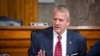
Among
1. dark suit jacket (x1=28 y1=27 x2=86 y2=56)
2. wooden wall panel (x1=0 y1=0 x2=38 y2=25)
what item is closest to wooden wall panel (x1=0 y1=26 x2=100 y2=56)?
dark suit jacket (x1=28 y1=27 x2=86 y2=56)

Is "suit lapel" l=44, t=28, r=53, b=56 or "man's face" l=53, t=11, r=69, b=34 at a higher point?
"man's face" l=53, t=11, r=69, b=34

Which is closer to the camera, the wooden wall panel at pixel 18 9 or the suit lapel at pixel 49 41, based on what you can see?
the suit lapel at pixel 49 41

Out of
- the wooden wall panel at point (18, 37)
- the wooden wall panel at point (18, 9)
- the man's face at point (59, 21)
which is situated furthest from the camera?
the wooden wall panel at point (18, 9)

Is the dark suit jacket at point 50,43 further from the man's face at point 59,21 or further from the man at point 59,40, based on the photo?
the man's face at point 59,21

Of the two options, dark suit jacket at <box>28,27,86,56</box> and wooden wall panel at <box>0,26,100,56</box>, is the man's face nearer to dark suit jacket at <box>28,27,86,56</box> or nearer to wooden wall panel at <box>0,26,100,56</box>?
dark suit jacket at <box>28,27,86,56</box>

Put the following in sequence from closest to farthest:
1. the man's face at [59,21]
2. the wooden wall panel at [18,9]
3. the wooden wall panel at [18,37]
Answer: the man's face at [59,21] → the wooden wall panel at [18,37] → the wooden wall panel at [18,9]

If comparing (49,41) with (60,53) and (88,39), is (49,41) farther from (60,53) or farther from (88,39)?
(88,39)

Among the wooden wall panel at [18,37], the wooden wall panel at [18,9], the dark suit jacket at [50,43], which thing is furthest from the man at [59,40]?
the wooden wall panel at [18,9]

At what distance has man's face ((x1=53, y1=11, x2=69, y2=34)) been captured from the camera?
7.11ft

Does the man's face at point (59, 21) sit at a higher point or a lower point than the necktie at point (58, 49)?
higher

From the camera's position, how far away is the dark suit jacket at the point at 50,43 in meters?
2.20

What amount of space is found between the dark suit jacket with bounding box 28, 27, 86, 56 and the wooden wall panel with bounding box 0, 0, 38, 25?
312 cm

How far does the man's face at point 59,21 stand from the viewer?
217cm

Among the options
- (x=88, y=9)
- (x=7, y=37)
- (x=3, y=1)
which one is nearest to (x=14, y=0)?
(x=3, y=1)
